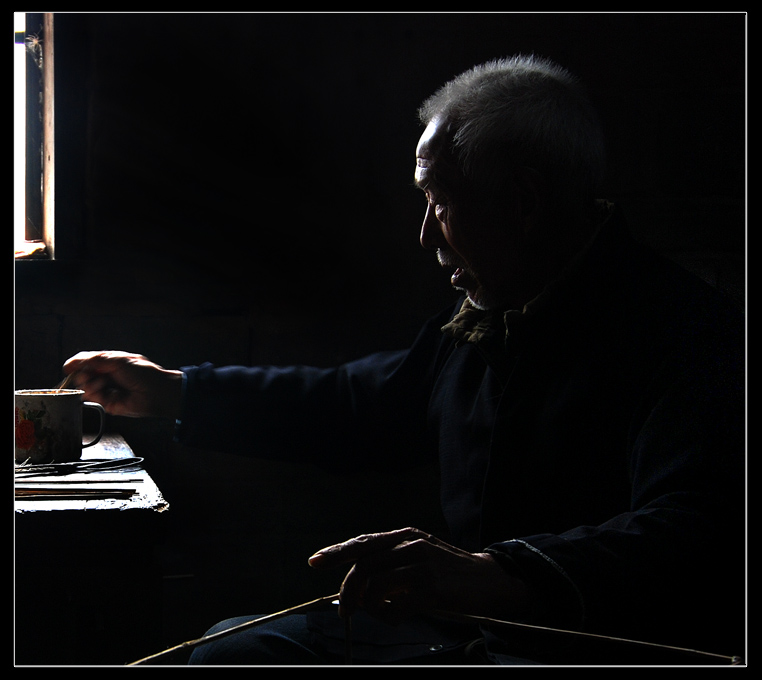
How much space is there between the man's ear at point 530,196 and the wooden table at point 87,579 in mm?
673

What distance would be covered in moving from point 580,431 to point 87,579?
674 mm

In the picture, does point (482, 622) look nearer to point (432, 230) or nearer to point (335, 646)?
point (335, 646)

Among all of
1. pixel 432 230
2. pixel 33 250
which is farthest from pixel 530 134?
pixel 33 250

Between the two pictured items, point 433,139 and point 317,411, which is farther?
point 317,411

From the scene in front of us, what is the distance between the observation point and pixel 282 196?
5.45ft

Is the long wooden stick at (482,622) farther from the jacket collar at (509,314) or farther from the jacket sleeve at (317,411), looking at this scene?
the jacket sleeve at (317,411)

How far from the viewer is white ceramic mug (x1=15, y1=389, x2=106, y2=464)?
1169 millimetres

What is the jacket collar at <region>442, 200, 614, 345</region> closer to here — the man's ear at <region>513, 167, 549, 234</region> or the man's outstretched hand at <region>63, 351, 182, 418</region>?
the man's ear at <region>513, 167, 549, 234</region>

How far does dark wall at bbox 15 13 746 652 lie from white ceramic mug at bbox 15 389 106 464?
44cm

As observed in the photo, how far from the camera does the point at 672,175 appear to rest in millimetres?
1727

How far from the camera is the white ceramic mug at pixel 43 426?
3.84ft

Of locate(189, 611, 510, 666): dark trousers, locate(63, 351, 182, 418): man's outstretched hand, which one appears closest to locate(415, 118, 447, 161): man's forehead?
locate(63, 351, 182, 418): man's outstretched hand

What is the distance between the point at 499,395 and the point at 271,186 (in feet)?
2.48
